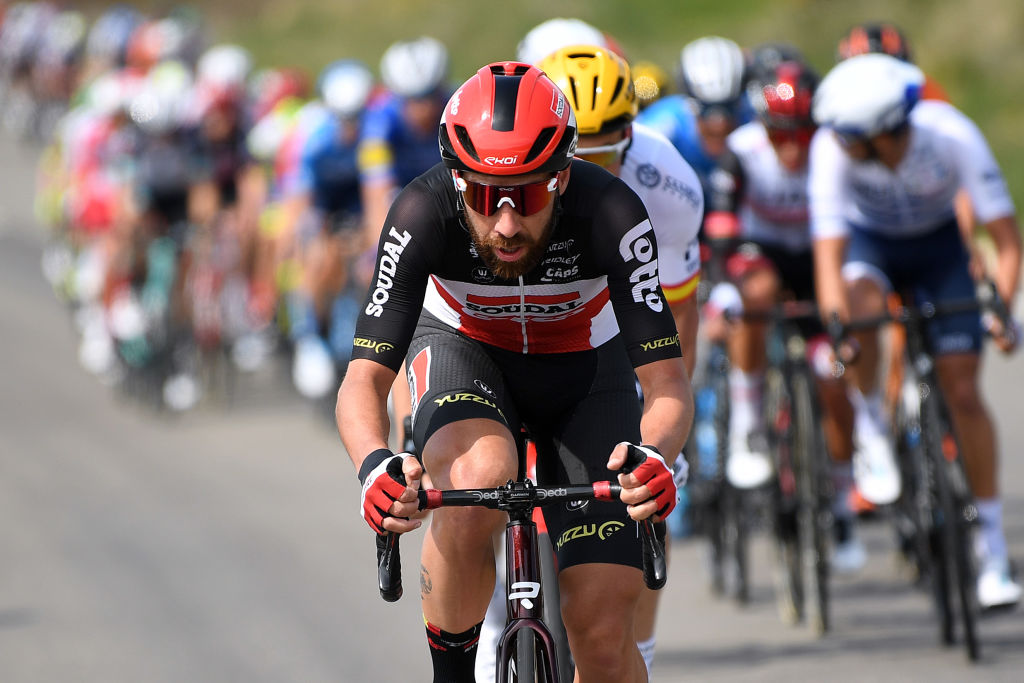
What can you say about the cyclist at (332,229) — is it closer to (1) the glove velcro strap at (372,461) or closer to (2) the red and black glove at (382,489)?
(1) the glove velcro strap at (372,461)

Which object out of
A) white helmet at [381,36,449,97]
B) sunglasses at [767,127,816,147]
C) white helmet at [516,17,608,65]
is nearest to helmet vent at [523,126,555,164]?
white helmet at [516,17,608,65]

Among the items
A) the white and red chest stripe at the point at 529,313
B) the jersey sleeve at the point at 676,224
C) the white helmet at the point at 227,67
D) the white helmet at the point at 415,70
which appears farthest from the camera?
the white helmet at the point at 227,67

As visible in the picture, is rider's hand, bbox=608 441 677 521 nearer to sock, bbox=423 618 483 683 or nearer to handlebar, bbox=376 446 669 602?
handlebar, bbox=376 446 669 602

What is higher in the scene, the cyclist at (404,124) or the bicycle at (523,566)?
the cyclist at (404,124)

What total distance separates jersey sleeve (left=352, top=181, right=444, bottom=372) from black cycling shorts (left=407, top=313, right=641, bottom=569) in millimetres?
298

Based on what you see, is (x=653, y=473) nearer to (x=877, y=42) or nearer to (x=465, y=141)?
(x=465, y=141)

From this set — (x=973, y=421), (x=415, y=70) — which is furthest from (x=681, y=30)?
(x=973, y=421)

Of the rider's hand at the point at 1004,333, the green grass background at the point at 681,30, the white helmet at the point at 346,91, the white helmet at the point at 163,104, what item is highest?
the green grass background at the point at 681,30

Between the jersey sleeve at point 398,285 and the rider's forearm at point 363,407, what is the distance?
0.03 meters

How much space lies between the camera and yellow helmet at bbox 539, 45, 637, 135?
5.39m

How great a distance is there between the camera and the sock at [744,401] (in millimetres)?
8078

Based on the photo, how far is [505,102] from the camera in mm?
4410

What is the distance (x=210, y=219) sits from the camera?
13.8 meters

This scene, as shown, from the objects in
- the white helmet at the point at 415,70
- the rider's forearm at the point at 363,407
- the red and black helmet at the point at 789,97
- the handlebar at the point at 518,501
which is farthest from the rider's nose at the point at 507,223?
the white helmet at the point at 415,70
